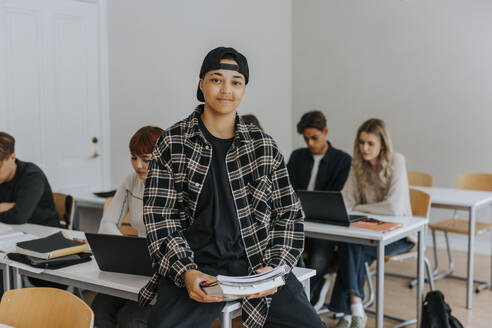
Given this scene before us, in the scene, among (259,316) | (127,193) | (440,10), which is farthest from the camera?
(440,10)

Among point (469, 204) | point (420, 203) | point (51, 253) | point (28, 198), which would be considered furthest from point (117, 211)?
point (469, 204)

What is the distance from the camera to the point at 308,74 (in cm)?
593

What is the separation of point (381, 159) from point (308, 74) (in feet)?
9.41

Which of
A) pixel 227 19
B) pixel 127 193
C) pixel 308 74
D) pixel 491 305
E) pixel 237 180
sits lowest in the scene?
pixel 491 305

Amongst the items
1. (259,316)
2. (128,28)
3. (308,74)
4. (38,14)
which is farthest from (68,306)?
(308,74)

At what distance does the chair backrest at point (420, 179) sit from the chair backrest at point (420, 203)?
3.16ft

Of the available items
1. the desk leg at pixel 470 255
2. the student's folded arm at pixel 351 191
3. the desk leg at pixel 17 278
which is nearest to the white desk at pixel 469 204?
the desk leg at pixel 470 255

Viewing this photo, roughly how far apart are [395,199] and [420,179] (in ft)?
4.79

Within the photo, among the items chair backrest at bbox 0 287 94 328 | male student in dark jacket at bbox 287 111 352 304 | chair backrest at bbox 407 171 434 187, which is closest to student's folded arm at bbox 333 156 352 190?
male student in dark jacket at bbox 287 111 352 304

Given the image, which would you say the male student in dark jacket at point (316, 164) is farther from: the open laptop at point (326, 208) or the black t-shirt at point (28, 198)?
the black t-shirt at point (28, 198)

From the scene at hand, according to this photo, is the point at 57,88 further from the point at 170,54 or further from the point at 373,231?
the point at 373,231

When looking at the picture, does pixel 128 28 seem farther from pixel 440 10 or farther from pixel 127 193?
pixel 440 10

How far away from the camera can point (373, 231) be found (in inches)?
105

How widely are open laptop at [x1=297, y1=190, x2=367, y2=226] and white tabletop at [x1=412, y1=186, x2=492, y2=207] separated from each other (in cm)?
97
